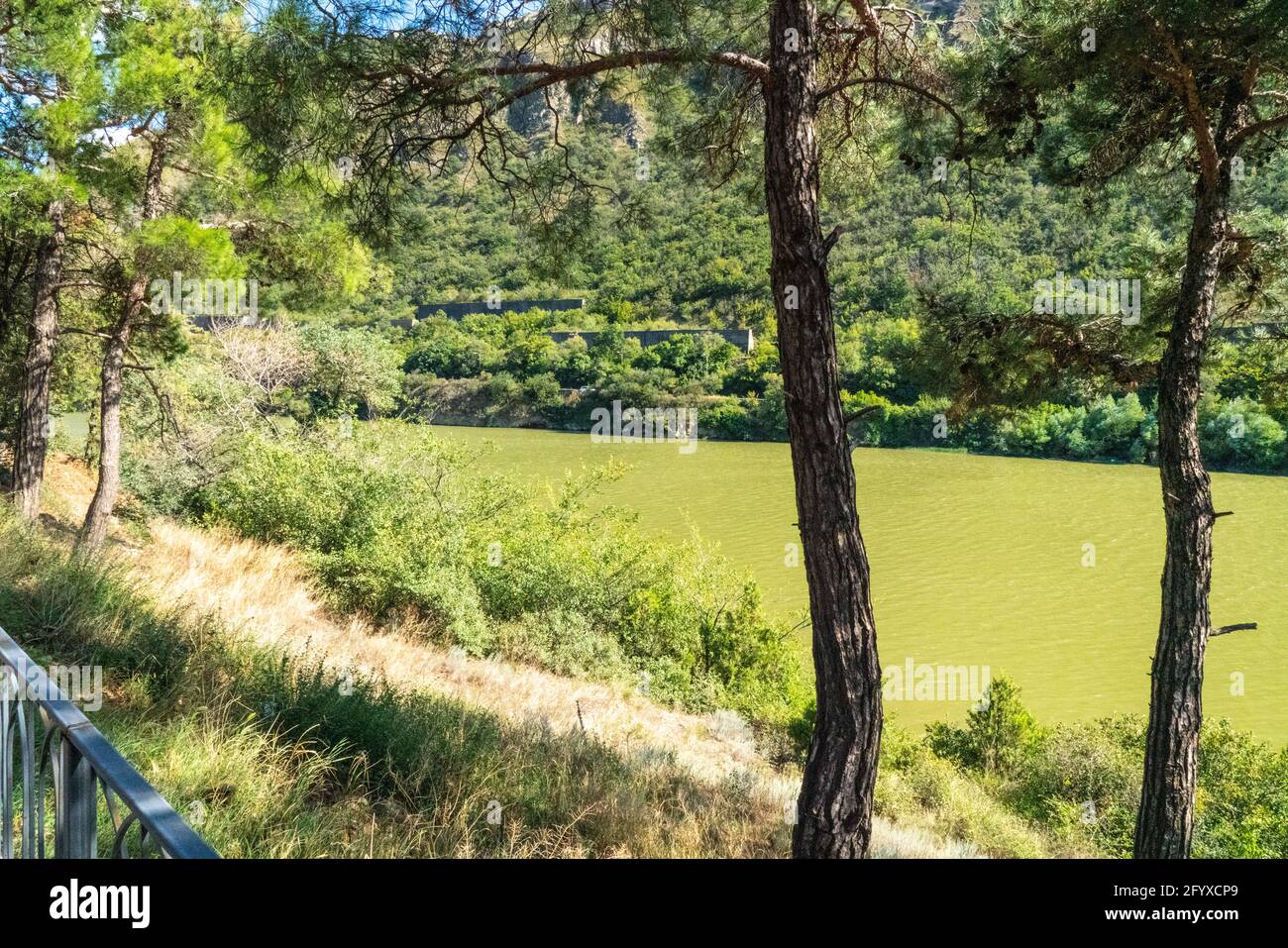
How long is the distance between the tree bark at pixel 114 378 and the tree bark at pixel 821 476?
7.34 meters

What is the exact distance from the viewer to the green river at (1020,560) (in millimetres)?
16281

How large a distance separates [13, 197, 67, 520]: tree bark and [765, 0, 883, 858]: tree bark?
7.81 metres

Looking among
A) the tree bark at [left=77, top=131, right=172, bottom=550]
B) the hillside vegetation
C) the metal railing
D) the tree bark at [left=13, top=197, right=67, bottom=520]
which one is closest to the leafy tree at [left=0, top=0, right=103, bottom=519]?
the tree bark at [left=13, top=197, right=67, bottom=520]

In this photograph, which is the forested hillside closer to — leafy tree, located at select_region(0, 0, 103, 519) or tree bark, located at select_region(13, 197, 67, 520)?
leafy tree, located at select_region(0, 0, 103, 519)

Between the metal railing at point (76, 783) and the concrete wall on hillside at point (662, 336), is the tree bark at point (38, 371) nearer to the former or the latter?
the metal railing at point (76, 783)

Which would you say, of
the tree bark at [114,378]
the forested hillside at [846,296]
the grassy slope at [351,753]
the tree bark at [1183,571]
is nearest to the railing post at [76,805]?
the grassy slope at [351,753]

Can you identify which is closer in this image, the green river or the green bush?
the green bush

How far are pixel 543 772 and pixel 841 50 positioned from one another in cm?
434

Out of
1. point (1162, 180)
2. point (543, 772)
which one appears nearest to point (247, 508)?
point (543, 772)

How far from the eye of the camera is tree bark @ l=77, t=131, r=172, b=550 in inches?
359

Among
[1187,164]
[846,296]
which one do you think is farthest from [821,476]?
[846,296]

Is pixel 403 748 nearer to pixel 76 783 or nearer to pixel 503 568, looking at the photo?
pixel 76 783

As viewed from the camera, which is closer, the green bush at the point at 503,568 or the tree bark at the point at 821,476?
the tree bark at the point at 821,476

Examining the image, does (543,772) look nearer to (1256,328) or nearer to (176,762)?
(176,762)
